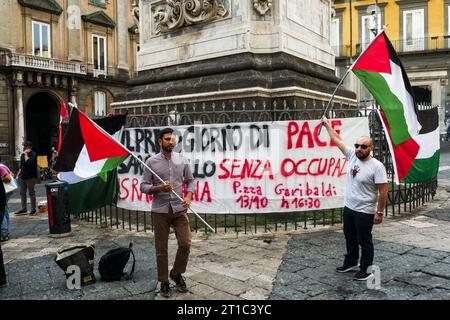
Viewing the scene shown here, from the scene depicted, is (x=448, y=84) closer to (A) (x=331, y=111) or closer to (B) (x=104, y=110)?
(B) (x=104, y=110)

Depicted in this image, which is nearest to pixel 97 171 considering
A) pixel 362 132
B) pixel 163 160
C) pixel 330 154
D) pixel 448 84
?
pixel 163 160

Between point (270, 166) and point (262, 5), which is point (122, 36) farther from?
point (270, 166)

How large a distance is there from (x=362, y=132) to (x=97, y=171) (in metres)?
4.10

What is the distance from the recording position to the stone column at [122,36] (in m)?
34.3

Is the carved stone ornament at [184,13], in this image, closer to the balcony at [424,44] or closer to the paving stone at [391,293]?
the paving stone at [391,293]

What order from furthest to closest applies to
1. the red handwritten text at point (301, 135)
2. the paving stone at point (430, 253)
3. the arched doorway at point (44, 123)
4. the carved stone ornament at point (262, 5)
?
the arched doorway at point (44, 123) < the carved stone ornament at point (262, 5) < the red handwritten text at point (301, 135) < the paving stone at point (430, 253)

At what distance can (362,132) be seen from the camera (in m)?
6.96

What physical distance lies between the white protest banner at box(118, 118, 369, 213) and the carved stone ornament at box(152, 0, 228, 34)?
2.98 m

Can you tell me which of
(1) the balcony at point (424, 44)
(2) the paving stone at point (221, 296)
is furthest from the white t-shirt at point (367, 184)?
(1) the balcony at point (424, 44)

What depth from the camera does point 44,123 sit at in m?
30.2

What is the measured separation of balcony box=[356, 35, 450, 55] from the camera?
3072 centimetres

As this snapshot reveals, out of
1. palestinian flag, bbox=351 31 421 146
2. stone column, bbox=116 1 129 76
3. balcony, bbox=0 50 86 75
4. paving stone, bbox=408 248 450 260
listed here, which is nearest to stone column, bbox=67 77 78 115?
balcony, bbox=0 50 86 75

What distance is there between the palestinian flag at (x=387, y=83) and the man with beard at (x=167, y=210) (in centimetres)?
259

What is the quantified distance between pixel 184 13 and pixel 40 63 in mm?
21923
